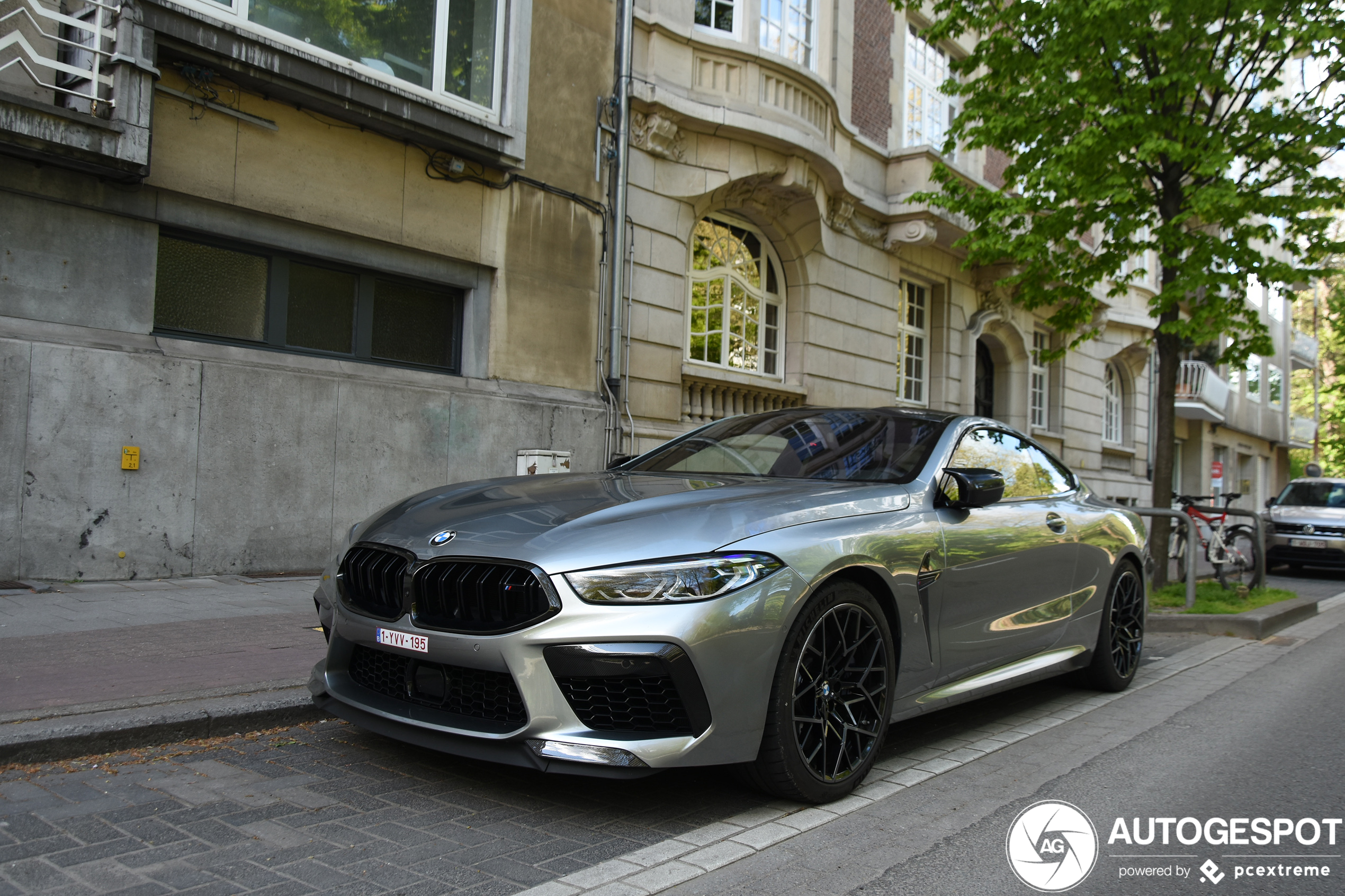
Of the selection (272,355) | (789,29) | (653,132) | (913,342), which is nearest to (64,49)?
(272,355)

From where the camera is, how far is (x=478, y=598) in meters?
3.25

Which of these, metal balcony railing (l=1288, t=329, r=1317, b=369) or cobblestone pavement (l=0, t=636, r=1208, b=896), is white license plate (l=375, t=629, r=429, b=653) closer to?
cobblestone pavement (l=0, t=636, r=1208, b=896)

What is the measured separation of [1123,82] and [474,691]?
10.1 m

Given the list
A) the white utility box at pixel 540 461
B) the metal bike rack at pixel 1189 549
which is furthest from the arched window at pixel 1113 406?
the white utility box at pixel 540 461

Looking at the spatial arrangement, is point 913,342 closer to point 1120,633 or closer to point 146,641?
point 1120,633

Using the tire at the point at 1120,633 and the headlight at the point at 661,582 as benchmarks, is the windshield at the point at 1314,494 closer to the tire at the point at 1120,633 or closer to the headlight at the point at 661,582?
the tire at the point at 1120,633

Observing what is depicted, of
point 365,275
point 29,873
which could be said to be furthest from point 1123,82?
point 29,873

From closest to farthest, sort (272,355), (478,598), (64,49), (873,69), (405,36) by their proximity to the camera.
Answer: (478,598) → (64,49) → (272,355) → (405,36) → (873,69)

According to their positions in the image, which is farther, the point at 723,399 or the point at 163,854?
the point at 723,399

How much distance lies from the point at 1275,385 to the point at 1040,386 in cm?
2580

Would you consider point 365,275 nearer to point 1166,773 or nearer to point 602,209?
point 602,209

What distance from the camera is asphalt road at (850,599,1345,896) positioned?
3.04 m

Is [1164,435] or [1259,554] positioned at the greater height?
[1164,435]

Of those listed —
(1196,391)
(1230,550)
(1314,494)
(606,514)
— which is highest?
(1196,391)
